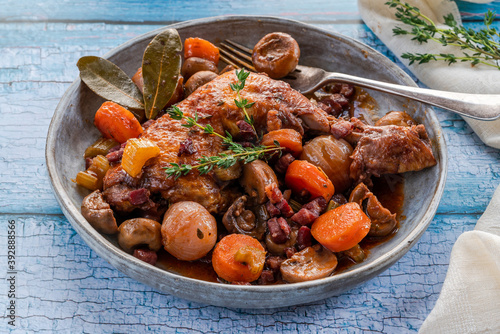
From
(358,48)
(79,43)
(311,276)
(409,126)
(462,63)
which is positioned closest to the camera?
(311,276)

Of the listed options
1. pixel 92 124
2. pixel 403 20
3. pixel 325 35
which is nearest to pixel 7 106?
pixel 92 124

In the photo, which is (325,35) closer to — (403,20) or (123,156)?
(403,20)

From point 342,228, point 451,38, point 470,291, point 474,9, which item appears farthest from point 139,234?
point 474,9

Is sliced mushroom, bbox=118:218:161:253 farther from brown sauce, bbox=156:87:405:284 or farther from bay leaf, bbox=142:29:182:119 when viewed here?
bay leaf, bbox=142:29:182:119

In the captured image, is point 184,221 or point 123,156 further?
point 123,156

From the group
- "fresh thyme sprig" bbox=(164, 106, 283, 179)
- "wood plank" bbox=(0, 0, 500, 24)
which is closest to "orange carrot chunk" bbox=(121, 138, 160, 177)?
"fresh thyme sprig" bbox=(164, 106, 283, 179)

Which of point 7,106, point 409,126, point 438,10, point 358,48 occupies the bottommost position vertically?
point 7,106

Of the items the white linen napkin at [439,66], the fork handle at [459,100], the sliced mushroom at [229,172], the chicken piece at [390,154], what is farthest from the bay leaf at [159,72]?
the white linen napkin at [439,66]

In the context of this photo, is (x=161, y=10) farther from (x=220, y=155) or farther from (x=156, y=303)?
(x=156, y=303)
